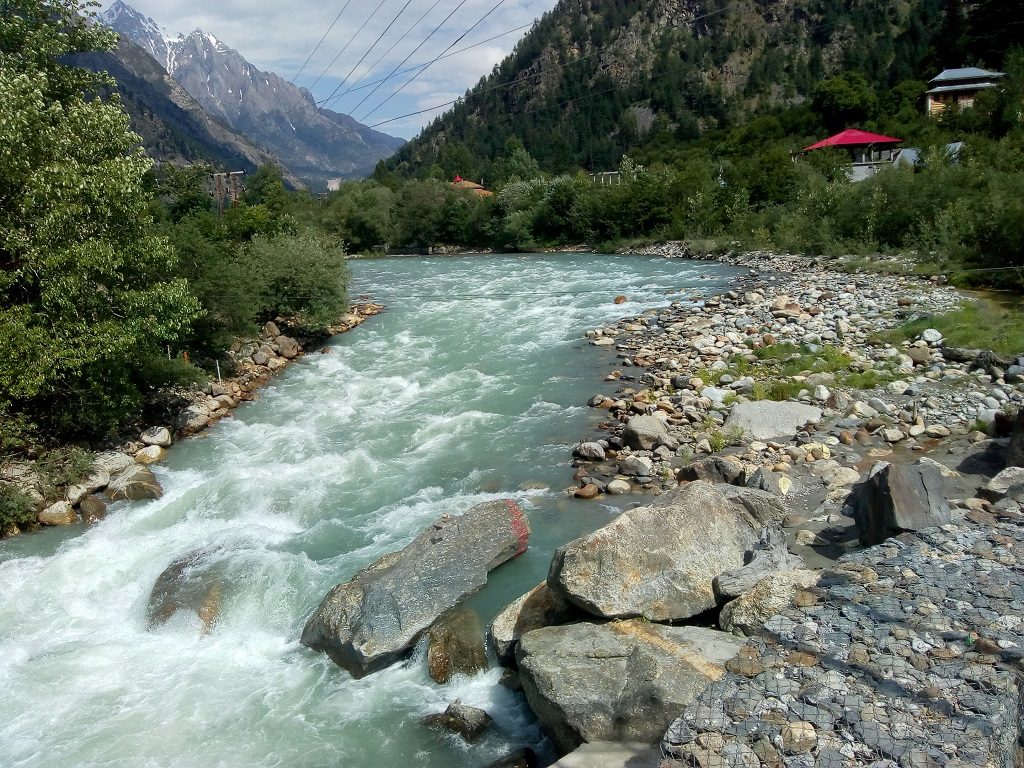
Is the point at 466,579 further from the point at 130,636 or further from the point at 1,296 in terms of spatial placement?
the point at 1,296

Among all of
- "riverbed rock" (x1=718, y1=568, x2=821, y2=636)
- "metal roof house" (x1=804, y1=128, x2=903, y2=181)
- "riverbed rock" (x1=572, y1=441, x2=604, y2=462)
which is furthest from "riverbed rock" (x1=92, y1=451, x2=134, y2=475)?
"metal roof house" (x1=804, y1=128, x2=903, y2=181)

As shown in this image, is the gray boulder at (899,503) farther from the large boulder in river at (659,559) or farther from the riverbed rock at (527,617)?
the riverbed rock at (527,617)

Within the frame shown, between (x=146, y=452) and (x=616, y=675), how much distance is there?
10.1 m

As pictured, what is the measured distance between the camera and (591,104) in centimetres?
11762

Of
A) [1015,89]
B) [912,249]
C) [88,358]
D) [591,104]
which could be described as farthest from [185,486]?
[591,104]

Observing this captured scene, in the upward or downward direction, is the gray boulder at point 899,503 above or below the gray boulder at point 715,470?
above

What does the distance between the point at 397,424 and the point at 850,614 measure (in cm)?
980

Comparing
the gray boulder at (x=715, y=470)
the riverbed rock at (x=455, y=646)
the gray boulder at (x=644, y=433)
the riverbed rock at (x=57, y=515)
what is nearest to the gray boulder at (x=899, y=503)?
the gray boulder at (x=715, y=470)

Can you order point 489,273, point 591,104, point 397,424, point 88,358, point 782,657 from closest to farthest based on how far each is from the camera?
point 782,657, point 88,358, point 397,424, point 489,273, point 591,104

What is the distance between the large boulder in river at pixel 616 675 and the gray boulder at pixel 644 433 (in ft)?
17.4

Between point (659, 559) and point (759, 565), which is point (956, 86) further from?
point (659, 559)

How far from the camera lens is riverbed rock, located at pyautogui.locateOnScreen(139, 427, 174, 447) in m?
12.6

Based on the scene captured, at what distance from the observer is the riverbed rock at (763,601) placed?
5.20 m

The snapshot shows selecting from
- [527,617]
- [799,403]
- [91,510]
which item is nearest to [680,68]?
[799,403]
